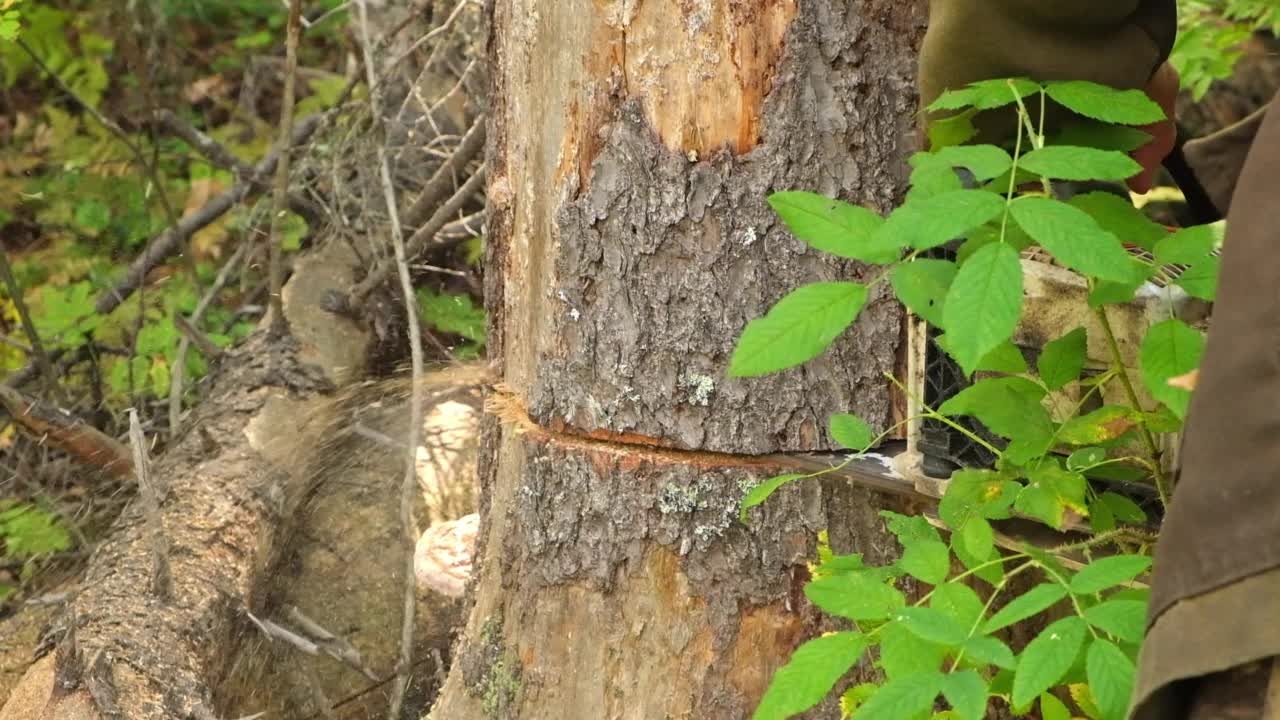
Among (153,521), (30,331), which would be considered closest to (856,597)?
(153,521)

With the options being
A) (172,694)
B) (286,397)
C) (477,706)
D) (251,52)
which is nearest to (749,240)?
(477,706)

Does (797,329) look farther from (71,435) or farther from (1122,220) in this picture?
(71,435)

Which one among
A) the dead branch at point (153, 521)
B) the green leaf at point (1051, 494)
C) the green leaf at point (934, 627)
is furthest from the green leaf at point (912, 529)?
the dead branch at point (153, 521)

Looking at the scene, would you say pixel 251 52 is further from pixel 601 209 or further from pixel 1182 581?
pixel 1182 581

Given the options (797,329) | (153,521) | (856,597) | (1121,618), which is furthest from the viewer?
(153,521)

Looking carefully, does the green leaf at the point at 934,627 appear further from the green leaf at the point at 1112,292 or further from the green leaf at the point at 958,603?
the green leaf at the point at 1112,292

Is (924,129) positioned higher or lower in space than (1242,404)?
higher
